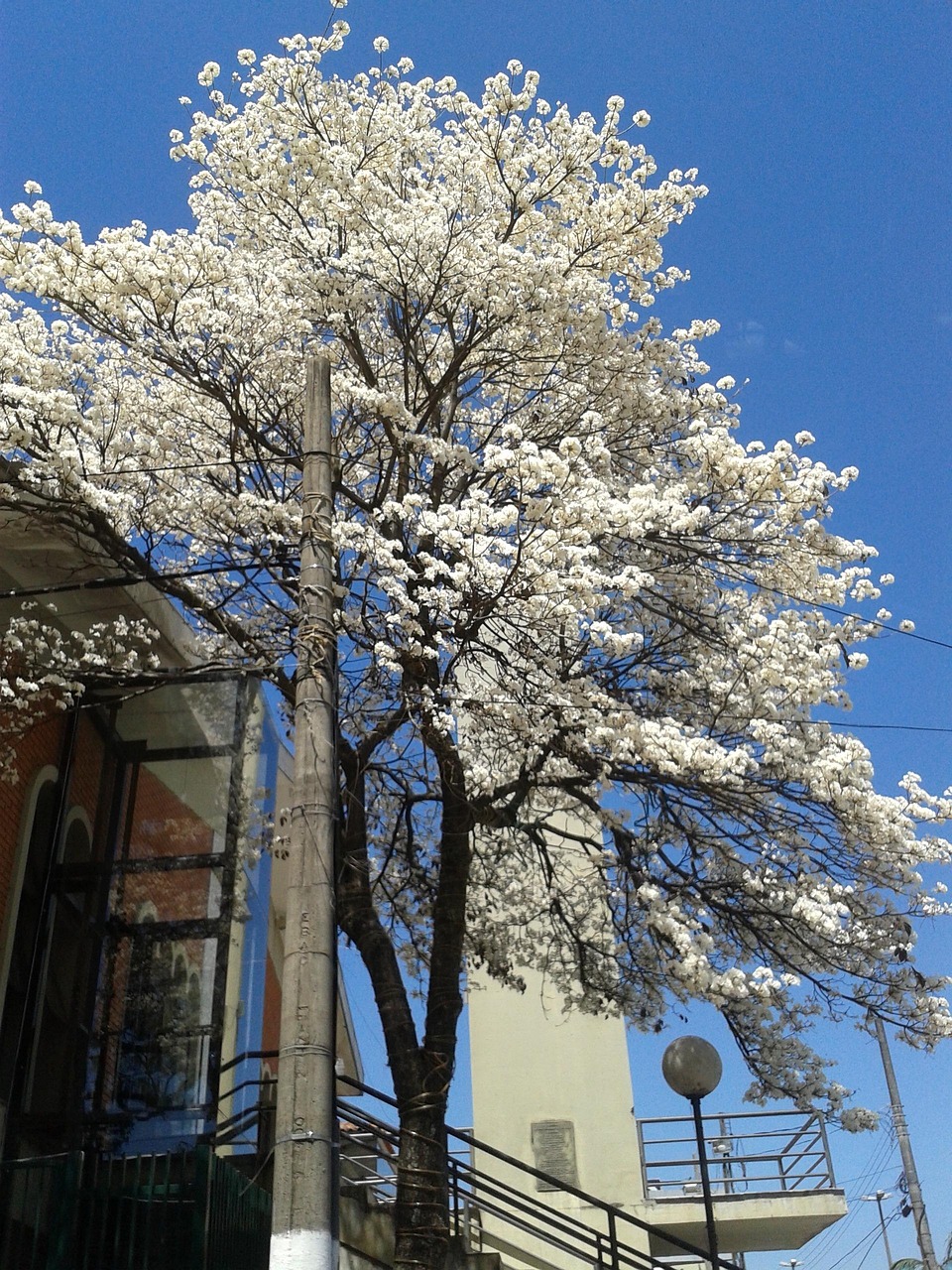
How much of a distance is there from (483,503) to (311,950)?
4.26 m

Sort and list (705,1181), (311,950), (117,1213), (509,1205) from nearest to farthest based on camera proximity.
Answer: (311,950) → (117,1213) → (705,1181) → (509,1205)

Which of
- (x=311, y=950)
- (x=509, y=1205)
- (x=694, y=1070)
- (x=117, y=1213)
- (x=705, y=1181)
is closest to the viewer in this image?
(x=311, y=950)

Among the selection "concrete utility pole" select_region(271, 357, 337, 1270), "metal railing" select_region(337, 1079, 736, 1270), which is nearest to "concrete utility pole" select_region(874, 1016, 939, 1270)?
"metal railing" select_region(337, 1079, 736, 1270)

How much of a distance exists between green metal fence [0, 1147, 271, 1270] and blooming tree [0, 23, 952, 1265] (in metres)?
1.46

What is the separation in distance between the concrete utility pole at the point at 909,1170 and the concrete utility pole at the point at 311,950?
75.0 ft

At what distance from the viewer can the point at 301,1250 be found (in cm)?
485

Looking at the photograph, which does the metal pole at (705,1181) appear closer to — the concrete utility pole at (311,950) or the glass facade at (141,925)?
the glass facade at (141,925)

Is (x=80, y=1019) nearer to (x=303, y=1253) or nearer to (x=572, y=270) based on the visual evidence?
(x=303, y=1253)

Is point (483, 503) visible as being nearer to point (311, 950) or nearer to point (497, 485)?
point (497, 485)

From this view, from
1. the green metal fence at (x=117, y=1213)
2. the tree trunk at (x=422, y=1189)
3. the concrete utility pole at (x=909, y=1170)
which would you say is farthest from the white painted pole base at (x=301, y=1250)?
the concrete utility pole at (x=909, y=1170)

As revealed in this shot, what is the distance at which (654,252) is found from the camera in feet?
36.4

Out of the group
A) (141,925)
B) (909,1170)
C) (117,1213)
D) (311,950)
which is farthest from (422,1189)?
(909,1170)

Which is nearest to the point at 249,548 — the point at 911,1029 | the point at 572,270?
the point at 572,270

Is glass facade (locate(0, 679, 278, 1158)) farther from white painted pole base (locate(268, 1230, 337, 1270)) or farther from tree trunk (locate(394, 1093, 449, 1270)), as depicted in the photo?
white painted pole base (locate(268, 1230, 337, 1270))
